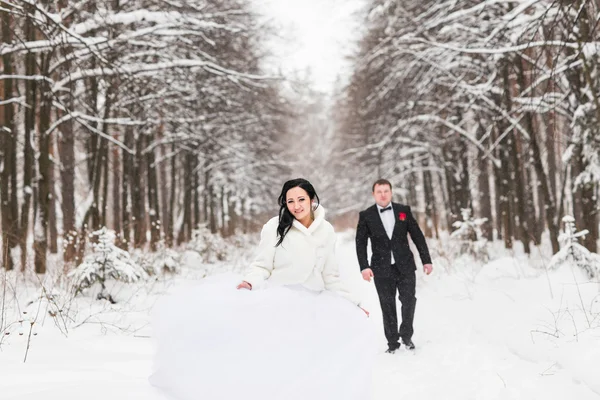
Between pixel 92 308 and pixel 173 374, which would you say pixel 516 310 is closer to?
pixel 173 374

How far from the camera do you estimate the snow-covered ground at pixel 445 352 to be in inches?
114

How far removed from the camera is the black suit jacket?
514 centimetres

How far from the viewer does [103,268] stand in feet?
19.8

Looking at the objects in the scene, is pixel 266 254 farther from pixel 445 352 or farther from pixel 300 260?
pixel 445 352

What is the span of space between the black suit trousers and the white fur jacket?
1949mm

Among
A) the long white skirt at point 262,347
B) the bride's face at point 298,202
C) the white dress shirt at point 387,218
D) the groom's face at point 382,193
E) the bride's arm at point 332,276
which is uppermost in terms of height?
the groom's face at point 382,193

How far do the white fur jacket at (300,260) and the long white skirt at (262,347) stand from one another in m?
0.20

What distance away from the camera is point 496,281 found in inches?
288

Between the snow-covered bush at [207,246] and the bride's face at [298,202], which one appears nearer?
the bride's face at [298,202]

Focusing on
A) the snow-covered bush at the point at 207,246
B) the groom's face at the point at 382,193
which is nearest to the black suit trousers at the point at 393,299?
the groom's face at the point at 382,193

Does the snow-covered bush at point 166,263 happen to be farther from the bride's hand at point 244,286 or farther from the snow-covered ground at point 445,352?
the bride's hand at point 244,286

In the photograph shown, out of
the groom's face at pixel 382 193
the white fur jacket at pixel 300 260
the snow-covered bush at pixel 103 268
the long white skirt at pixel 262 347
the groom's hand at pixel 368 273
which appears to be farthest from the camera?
the snow-covered bush at pixel 103 268

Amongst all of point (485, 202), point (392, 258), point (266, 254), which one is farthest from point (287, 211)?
point (485, 202)

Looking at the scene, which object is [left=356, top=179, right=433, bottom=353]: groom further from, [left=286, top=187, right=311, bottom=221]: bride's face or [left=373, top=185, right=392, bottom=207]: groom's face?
[left=286, top=187, right=311, bottom=221]: bride's face
